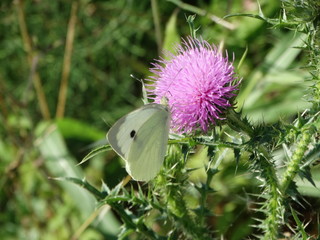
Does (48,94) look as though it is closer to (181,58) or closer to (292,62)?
(292,62)

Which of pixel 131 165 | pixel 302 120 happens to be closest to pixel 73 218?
pixel 131 165

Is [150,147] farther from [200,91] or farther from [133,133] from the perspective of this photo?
[200,91]

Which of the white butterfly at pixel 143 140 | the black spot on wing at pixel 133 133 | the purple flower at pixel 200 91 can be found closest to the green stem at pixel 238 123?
the purple flower at pixel 200 91

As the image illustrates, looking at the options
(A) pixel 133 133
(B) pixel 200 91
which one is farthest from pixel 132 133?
(B) pixel 200 91

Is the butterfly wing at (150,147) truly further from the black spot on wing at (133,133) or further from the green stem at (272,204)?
the green stem at (272,204)

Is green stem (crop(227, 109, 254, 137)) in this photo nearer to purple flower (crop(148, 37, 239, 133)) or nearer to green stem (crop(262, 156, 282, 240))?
purple flower (crop(148, 37, 239, 133))

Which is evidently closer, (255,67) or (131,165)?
(131,165)

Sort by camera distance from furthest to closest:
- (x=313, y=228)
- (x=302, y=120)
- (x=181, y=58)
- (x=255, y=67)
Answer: (x=255, y=67), (x=313, y=228), (x=181, y=58), (x=302, y=120)
